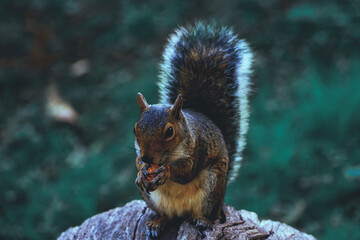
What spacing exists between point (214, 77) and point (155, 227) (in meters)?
0.61

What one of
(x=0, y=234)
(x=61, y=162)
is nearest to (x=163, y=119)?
(x=0, y=234)

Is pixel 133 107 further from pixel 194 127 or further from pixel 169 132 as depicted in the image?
pixel 169 132

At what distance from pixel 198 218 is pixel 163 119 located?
413 millimetres

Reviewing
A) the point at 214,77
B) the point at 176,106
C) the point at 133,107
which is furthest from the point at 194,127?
the point at 133,107

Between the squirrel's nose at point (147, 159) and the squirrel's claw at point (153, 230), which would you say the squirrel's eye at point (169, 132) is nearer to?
the squirrel's nose at point (147, 159)

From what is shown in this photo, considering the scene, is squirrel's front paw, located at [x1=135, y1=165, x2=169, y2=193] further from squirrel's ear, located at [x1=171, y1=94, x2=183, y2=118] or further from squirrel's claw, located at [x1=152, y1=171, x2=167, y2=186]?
squirrel's ear, located at [x1=171, y1=94, x2=183, y2=118]

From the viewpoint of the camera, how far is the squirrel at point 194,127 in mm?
1120

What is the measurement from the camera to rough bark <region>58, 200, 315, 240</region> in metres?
1.25

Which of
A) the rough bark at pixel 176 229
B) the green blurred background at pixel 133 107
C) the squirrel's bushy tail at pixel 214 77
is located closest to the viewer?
the rough bark at pixel 176 229

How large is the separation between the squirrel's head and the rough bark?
31 cm

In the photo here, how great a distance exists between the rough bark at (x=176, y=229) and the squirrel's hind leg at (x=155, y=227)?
2 centimetres

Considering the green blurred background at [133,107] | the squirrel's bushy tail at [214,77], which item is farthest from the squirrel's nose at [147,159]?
the green blurred background at [133,107]

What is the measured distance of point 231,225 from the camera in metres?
1.30

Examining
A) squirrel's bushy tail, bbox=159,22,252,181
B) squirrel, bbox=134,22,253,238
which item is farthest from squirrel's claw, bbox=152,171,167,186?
squirrel's bushy tail, bbox=159,22,252,181
